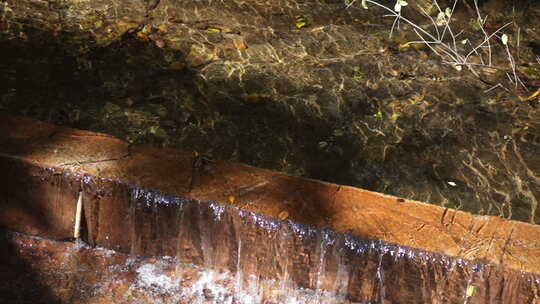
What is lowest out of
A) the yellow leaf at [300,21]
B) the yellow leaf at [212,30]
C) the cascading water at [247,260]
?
the cascading water at [247,260]

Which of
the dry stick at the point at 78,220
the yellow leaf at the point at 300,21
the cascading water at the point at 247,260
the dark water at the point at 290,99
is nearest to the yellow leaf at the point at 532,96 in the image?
the dark water at the point at 290,99

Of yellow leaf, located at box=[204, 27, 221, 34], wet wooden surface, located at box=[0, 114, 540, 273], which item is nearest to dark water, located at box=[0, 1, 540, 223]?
yellow leaf, located at box=[204, 27, 221, 34]

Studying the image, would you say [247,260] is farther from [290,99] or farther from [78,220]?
[290,99]

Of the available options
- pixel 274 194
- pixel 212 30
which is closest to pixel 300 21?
pixel 212 30

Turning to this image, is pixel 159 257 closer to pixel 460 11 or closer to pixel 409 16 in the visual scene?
pixel 409 16

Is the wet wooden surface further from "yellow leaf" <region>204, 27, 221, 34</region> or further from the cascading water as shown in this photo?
"yellow leaf" <region>204, 27, 221, 34</region>

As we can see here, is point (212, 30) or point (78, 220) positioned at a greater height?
point (212, 30)

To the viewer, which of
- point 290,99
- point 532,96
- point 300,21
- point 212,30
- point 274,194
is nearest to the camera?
point 274,194

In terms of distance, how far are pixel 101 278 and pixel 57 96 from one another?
1398 millimetres

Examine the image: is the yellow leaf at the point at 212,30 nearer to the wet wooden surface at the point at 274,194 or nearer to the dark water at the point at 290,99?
the dark water at the point at 290,99

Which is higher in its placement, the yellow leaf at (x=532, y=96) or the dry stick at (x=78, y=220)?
the dry stick at (x=78, y=220)

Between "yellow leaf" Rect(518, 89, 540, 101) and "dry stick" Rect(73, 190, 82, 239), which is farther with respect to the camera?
"yellow leaf" Rect(518, 89, 540, 101)

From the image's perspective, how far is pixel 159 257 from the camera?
3018mm

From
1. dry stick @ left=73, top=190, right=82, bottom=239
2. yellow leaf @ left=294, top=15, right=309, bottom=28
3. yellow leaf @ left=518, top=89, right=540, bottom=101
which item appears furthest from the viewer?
yellow leaf @ left=294, top=15, right=309, bottom=28
